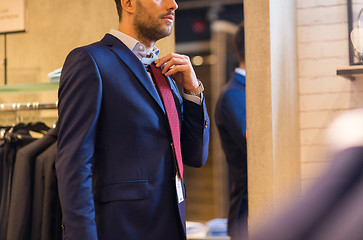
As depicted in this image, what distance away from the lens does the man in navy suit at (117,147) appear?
5.26 ft

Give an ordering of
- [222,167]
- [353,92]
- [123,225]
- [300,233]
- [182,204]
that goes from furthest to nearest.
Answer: [222,167], [353,92], [182,204], [123,225], [300,233]

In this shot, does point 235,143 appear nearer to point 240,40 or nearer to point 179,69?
point 240,40

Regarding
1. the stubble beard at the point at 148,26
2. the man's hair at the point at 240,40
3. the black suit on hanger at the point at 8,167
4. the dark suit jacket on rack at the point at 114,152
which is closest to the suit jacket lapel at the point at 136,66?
the dark suit jacket on rack at the point at 114,152

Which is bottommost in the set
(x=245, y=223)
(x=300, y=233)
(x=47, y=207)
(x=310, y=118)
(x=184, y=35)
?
(x=245, y=223)

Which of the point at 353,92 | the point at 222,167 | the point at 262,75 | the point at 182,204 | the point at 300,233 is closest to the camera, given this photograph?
the point at 300,233

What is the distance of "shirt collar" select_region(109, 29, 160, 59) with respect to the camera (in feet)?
6.05

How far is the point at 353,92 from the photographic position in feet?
9.47

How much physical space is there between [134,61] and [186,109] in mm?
280

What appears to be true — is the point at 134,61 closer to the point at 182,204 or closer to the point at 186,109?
the point at 186,109

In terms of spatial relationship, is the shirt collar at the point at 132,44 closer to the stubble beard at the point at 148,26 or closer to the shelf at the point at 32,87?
the stubble beard at the point at 148,26

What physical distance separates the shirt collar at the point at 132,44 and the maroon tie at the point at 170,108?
2.4 inches

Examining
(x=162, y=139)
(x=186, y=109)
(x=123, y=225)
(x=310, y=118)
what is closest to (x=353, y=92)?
Answer: (x=310, y=118)

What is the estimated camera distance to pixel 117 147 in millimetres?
1685

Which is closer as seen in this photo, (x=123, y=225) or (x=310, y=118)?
(x=123, y=225)
